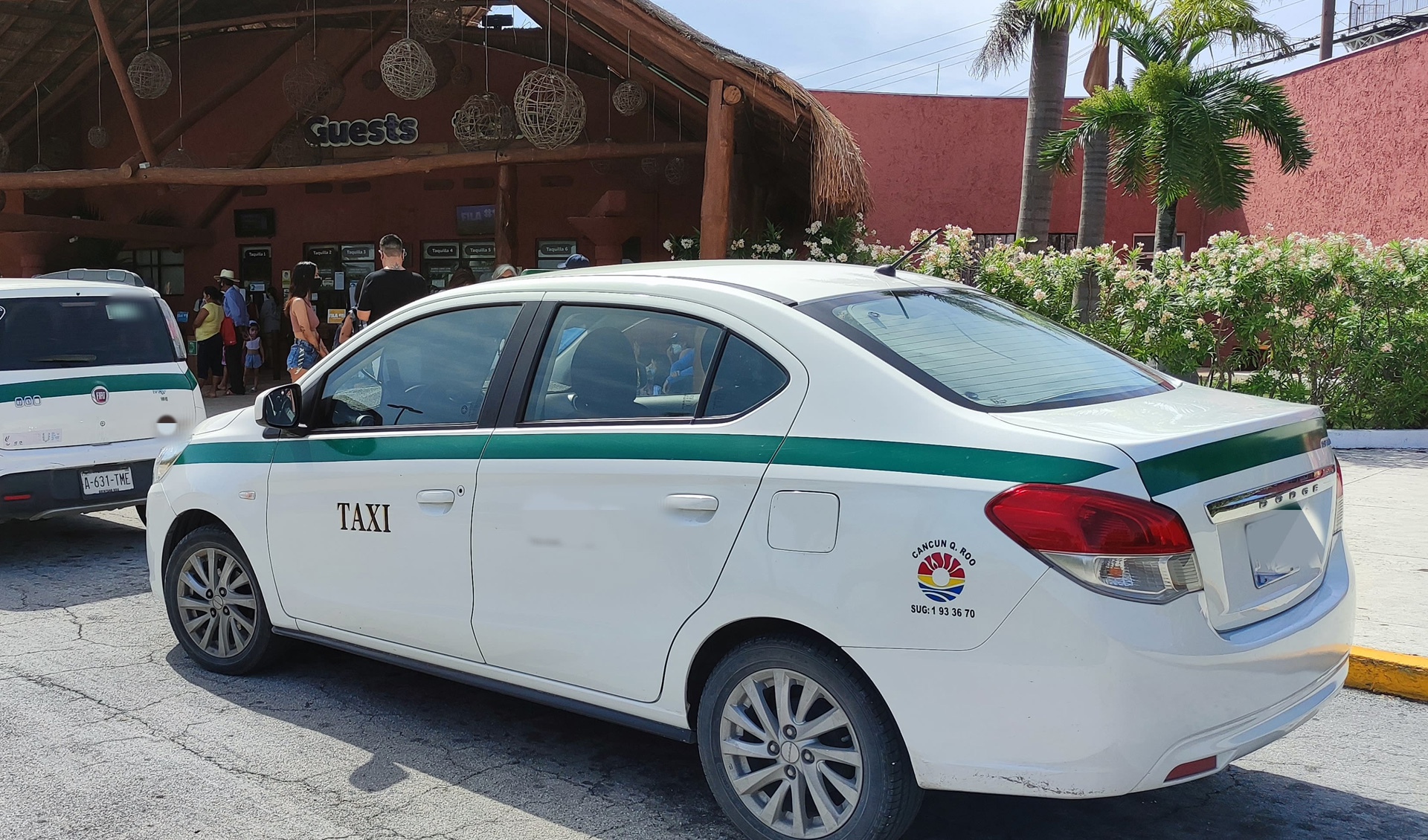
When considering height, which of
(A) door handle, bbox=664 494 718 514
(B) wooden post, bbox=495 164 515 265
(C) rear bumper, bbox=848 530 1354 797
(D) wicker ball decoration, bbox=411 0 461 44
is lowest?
(C) rear bumper, bbox=848 530 1354 797

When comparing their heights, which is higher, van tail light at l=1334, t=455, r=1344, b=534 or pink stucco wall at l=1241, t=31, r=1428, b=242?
pink stucco wall at l=1241, t=31, r=1428, b=242

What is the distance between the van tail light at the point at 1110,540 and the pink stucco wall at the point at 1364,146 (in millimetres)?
14388

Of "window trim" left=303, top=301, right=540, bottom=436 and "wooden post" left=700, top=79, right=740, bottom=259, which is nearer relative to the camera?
"window trim" left=303, top=301, right=540, bottom=436

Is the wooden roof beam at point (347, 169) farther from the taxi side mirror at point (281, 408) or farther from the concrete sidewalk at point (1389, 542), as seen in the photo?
the taxi side mirror at point (281, 408)

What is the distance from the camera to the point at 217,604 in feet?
15.6

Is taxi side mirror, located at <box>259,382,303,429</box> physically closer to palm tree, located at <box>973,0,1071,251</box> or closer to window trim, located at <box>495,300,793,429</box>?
window trim, located at <box>495,300,793,429</box>

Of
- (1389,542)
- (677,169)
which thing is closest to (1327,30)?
(677,169)

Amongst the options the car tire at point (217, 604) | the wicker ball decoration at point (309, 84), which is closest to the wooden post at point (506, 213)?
the wicker ball decoration at point (309, 84)

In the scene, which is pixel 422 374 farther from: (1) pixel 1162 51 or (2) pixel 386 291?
(1) pixel 1162 51

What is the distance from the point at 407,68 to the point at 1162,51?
33.6 ft

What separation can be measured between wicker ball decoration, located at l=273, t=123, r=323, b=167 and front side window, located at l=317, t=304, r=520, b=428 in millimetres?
14444

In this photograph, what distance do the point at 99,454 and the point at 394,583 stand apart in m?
3.98

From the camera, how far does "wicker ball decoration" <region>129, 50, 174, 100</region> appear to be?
1535 centimetres

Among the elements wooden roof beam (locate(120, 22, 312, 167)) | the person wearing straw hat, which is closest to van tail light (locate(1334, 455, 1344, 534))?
the person wearing straw hat
